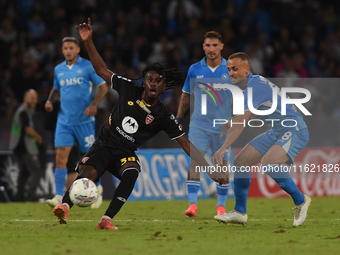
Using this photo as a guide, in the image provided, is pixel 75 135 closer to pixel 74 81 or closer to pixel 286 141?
pixel 74 81

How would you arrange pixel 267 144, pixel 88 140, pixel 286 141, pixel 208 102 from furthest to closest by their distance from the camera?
pixel 88 140 → pixel 208 102 → pixel 267 144 → pixel 286 141

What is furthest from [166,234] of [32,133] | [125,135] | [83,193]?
[32,133]

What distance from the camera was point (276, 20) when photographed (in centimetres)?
1703

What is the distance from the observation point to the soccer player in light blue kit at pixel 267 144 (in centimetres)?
647

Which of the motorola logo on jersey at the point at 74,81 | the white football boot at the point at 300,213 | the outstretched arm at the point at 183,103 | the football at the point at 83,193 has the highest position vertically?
the motorola logo on jersey at the point at 74,81

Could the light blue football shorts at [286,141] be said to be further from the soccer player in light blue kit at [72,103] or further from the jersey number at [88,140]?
the jersey number at [88,140]

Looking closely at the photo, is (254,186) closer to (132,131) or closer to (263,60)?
(263,60)

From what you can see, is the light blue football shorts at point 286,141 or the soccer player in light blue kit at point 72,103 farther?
the soccer player in light blue kit at point 72,103

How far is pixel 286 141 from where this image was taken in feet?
21.5

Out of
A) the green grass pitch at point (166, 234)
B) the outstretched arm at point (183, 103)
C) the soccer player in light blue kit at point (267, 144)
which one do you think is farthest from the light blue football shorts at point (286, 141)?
the outstretched arm at point (183, 103)

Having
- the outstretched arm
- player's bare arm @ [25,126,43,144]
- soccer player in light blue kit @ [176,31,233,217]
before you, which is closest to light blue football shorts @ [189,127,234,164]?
soccer player in light blue kit @ [176,31,233,217]

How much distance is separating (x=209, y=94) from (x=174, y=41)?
281 inches

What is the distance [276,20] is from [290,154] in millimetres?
11272

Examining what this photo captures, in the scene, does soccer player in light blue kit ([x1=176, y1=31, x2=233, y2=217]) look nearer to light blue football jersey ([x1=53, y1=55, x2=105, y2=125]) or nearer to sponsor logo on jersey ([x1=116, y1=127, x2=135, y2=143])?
light blue football jersey ([x1=53, y1=55, x2=105, y2=125])
